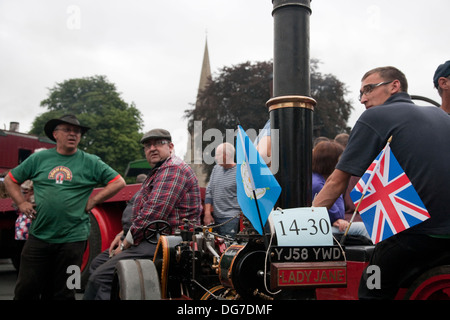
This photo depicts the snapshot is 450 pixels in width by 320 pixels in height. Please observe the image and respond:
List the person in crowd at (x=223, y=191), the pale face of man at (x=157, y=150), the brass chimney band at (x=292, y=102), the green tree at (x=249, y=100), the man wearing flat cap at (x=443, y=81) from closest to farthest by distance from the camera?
the brass chimney band at (x=292, y=102)
the man wearing flat cap at (x=443, y=81)
the pale face of man at (x=157, y=150)
the person in crowd at (x=223, y=191)
the green tree at (x=249, y=100)

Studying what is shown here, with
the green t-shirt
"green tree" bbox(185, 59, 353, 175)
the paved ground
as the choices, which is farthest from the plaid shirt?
"green tree" bbox(185, 59, 353, 175)

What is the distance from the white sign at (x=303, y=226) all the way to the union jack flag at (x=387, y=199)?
0.76 ft

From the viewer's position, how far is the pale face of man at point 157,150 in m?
3.90

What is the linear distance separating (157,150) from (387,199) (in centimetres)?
220

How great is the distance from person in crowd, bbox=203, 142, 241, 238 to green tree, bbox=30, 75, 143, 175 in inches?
1338

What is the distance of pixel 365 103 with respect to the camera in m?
2.50

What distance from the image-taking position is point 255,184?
212cm

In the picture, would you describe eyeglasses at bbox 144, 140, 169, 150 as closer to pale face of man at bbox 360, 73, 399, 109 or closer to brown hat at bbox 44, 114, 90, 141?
brown hat at bbox 44, 114, 90, 141

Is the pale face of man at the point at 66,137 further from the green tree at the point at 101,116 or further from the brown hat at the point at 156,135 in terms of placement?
the green tree at the point at 101,116

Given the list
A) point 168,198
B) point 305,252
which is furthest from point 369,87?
point 168,198

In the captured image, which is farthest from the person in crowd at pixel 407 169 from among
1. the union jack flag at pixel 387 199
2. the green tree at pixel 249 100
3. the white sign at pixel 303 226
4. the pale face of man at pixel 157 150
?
the green tree at pixel 249 100
